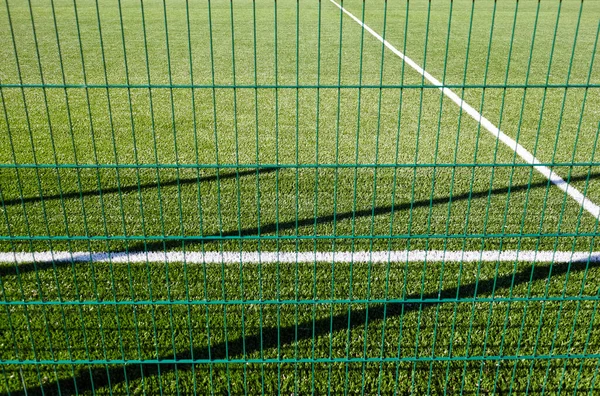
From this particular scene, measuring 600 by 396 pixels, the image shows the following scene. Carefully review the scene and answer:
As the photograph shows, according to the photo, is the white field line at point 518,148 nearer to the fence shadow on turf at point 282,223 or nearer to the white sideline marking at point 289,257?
the fence shadow on turf at point 282,223

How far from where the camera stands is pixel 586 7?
19.7 meters

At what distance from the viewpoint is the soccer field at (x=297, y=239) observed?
2.80m

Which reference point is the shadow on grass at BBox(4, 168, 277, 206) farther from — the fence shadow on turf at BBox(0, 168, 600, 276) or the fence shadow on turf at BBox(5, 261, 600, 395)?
the fence shadow on turf at BBox(5, 261, 600, 395)

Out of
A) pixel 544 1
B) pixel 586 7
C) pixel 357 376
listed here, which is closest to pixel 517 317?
pixel 357 376

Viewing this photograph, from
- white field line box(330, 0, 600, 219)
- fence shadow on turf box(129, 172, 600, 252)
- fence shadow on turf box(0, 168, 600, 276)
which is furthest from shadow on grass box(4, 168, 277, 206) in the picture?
white field line box(330, 0, 600, 219)

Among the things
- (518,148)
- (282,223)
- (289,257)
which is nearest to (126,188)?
(282,223)

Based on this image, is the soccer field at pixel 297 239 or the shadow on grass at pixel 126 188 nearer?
the soccer field at pixel 297 239

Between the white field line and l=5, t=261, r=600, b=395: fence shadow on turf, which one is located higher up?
l=5, t=261, r=600, b=395: fence shadow on turf

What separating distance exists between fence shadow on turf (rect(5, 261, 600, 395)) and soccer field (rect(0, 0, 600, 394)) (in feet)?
0.05

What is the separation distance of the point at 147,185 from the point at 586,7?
18.7 m

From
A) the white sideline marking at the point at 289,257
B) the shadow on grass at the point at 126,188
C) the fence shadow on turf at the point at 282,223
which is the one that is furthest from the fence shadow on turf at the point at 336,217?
the shadow on grass at the point at 126,188

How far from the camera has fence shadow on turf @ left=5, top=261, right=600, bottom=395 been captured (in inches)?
115

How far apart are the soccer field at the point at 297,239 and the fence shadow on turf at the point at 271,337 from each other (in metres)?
0.01

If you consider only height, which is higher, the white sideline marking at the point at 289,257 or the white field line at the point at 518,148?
the white sideline marking at the point at 289,257
